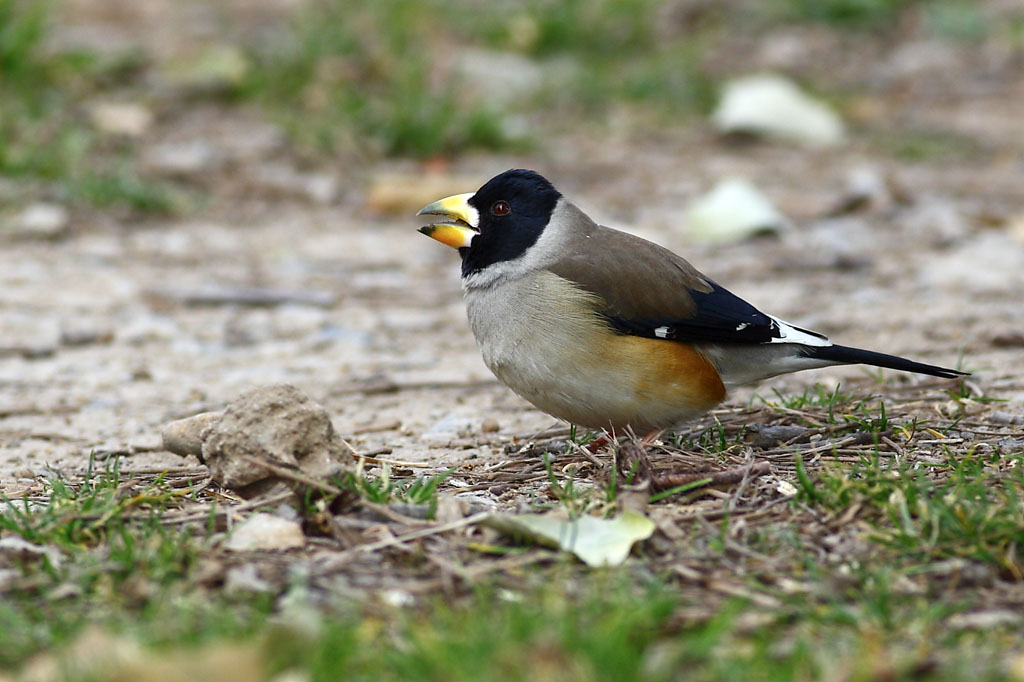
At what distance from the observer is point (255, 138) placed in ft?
32.9

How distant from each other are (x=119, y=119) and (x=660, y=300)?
6.43 metres

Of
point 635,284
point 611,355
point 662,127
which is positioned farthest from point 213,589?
point 662,127

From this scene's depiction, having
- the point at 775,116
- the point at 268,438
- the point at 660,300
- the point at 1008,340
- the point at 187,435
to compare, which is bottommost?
the point at 187,435

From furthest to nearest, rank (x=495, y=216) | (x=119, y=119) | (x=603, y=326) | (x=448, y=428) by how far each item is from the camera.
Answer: (x=119, y=119)
(x=448, y=428)
(x=495, y=216)
(x=603, y=326)

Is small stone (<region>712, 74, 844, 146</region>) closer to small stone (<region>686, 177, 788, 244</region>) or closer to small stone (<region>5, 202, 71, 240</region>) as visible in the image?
small stone (<region>686, 177, 788, 244</region>)

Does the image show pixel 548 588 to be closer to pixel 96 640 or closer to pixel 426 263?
pixel 96 640

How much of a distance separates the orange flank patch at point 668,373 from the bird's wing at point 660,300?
0.06 metres

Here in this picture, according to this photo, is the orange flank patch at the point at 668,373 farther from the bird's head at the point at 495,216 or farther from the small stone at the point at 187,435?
the small stone at the point at 187,435

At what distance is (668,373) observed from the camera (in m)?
4.59

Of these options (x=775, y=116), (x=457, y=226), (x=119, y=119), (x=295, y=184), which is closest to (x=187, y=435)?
(x=457, y=226)

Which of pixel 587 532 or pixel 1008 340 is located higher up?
pixel 1008 340

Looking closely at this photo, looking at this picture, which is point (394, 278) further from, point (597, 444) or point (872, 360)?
point (872, 360)

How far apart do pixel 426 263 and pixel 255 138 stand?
7.84 ft

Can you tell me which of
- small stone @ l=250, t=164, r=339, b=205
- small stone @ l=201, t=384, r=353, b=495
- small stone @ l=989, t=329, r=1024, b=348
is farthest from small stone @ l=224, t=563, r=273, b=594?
small stone @ l=250, t=164, r=339, b=205
